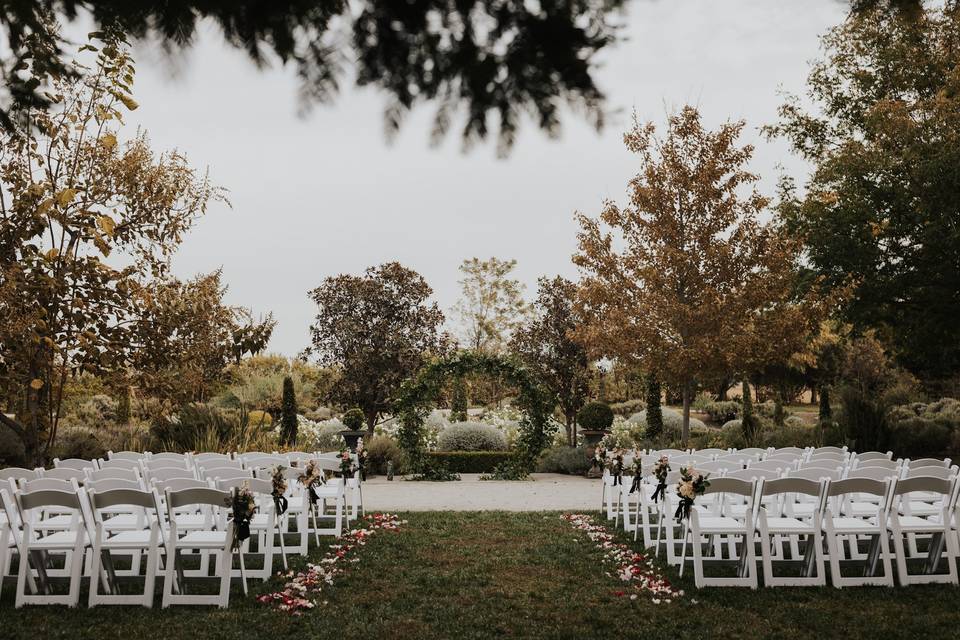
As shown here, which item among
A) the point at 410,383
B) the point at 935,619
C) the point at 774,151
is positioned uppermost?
the point at 774,151

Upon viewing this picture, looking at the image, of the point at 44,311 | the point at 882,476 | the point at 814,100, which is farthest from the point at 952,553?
the point at 814,100

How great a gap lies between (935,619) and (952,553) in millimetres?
1233

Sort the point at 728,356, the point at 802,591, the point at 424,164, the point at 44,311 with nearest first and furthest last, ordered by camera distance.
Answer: the point at 424,164 → the point at 802,591 → the point at 44,311 → the point at 728,356

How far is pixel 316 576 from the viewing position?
7.35m

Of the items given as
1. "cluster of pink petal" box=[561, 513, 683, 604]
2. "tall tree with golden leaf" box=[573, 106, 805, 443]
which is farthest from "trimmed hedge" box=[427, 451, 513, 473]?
"cluster of pink petal" box=[561, 513, 683, 604]

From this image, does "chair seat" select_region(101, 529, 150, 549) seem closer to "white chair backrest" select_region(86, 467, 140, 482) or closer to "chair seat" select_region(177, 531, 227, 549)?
"chair seat" select_region(177, 531, 227, 549)

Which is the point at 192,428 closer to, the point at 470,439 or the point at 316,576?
the point at 470,439

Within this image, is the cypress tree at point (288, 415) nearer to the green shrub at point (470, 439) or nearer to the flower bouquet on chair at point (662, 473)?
the green shrub at point (470, 439)

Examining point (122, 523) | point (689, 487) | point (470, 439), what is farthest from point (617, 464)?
point (470, 439)

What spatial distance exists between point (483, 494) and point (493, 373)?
3.91 metres

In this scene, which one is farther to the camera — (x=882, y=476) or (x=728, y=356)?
(x=728, y=356)

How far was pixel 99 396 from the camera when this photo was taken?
27375mm

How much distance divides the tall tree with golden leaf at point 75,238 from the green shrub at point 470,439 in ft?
33.8

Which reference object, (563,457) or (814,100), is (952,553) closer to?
(563,457)
